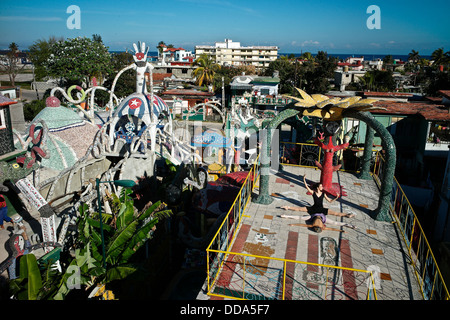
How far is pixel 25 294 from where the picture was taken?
9688mm

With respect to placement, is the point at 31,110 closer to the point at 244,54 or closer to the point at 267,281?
the point at 267,281

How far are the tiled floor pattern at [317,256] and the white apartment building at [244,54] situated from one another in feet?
359

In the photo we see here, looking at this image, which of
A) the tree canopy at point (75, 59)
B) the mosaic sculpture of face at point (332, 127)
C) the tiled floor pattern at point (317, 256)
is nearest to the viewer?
the tiled floor pattern at point (317, 256)

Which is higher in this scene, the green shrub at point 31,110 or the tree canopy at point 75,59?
the tree canopy at point 75,59

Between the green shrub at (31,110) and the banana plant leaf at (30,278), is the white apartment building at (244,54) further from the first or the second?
the banana plant leaf at (30,278)

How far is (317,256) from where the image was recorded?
32.0 feet

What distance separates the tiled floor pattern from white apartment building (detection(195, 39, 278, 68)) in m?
110

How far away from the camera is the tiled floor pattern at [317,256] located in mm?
8430

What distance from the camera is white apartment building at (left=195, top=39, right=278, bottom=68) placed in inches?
Result: 4651

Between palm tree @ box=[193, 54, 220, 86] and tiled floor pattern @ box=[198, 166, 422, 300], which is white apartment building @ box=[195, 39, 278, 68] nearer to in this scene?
palm tree @ box=[193, 54, 220, 86]

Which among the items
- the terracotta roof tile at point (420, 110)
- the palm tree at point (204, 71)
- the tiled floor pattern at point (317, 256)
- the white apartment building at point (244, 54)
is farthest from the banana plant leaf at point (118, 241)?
the white apartment building at point (244, 54)

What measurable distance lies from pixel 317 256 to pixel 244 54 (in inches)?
4652

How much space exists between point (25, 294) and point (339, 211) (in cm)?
1000

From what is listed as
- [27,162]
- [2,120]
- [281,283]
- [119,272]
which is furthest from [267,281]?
[2,120]
